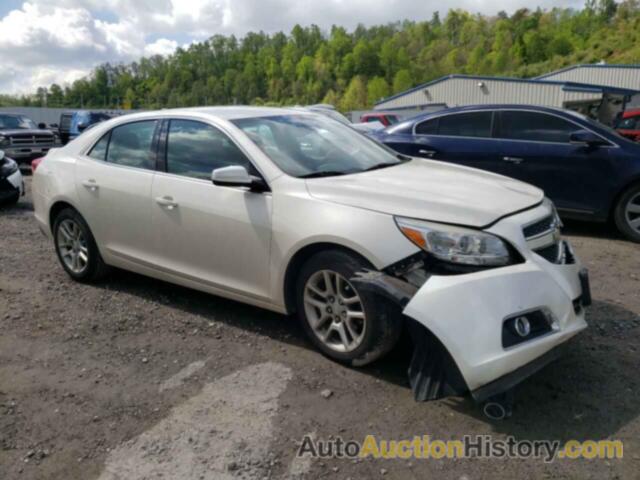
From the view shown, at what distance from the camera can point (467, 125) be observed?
24.8 ft

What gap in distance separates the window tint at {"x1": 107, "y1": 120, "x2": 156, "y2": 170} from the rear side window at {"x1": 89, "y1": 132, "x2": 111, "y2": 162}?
6 cm

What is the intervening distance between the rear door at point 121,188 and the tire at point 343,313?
158 centimetres

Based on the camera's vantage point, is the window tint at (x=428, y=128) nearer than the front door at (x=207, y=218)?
No

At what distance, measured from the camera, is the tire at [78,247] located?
493 cm

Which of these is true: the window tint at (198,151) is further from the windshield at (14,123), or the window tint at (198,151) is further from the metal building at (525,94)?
the metal building at (525,94)

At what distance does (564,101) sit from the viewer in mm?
29734

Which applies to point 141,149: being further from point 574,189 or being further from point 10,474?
point 574,189

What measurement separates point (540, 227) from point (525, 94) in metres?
30.9

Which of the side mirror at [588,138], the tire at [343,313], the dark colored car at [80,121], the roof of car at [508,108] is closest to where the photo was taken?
the tire at [343,313]

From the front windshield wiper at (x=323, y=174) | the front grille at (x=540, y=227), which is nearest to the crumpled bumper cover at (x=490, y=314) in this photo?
the front grille at (x=540, y=227)

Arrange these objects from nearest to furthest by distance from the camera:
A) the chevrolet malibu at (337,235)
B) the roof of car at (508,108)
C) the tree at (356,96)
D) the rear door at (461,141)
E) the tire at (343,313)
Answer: the chevrolet malibu at (337,235), the tire at (343,313), the roof of car at (508,108), the rear door at (461,141), the tree at (356,96)

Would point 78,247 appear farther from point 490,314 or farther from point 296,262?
point 490,314

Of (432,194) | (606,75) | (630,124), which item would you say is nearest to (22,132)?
(432,194)

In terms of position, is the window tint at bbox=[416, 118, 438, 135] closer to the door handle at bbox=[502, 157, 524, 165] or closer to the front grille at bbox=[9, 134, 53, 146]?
the door handle at bbox=[502, 157, 524, 165]
